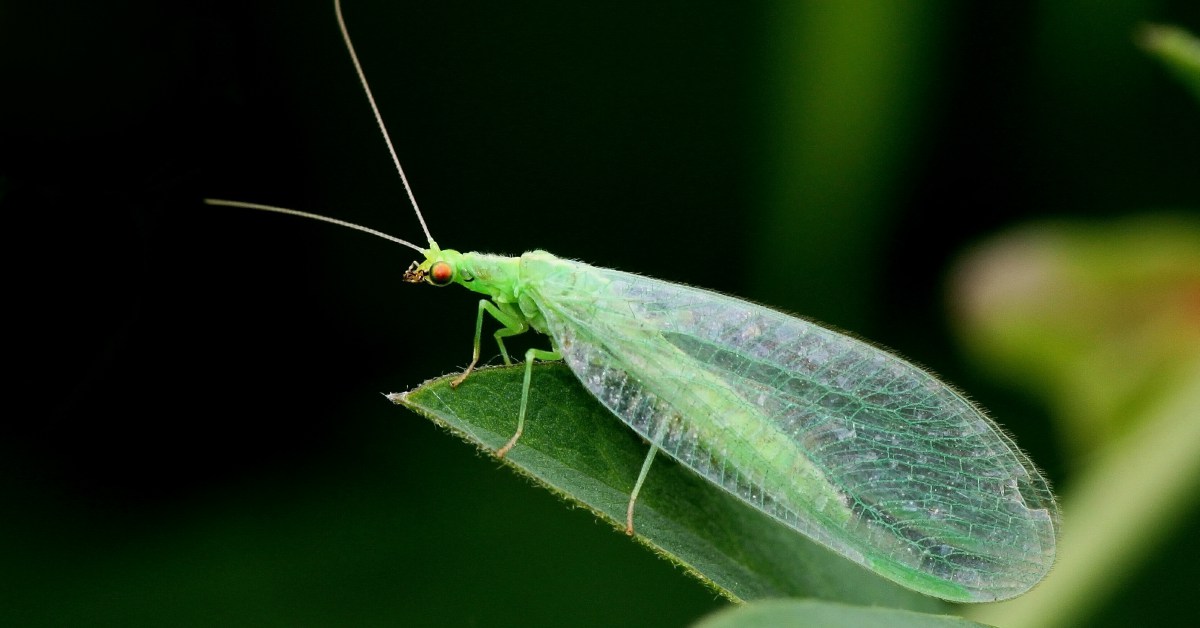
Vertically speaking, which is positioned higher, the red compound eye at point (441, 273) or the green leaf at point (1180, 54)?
the green leaf at point (1180, 54)

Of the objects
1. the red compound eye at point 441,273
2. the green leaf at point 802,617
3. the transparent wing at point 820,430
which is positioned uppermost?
the green leaf at point 802,617

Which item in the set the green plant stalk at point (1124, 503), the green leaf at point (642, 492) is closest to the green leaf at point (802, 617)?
the green leaf at point (642, 492)

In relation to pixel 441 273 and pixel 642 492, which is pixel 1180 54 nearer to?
pixel 642 492

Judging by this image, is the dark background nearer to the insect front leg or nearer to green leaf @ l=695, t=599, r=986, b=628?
the insect front leg

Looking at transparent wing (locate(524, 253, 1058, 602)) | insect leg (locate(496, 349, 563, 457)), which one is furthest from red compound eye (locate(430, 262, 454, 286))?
insect leg (locate(496, 349, 563, 457))

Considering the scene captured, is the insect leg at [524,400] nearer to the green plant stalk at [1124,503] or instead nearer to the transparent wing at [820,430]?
the transparent wing at [820,430]

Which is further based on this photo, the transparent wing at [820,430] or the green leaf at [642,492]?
the transparent wing at [820,430]
